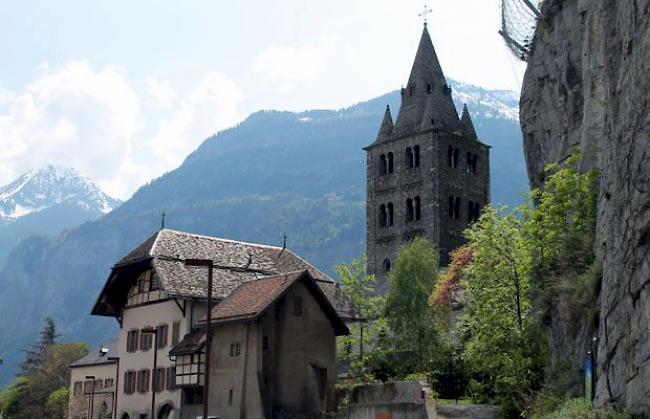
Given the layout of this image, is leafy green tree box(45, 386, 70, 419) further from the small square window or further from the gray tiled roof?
the small square window

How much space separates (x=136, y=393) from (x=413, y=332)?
15.8 meters

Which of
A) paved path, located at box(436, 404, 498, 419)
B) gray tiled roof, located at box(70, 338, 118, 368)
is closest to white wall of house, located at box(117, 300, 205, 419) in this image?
gray tiled roof, located at box(70, 338, 118, 368)

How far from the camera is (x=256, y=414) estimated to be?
42.2 metres

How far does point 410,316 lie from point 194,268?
1259 cm

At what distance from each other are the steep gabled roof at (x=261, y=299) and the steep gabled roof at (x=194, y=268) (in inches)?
143

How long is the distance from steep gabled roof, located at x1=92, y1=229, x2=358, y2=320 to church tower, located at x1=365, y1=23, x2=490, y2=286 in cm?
3958

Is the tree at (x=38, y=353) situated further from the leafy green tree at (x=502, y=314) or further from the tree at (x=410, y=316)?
the leafy green tree at (x=502, y=314)

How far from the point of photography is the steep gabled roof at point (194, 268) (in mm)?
50438

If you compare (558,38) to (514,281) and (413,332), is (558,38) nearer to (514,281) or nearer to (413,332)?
(514,281)

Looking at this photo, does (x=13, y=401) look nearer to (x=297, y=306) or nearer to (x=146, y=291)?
(x=146, y=291)

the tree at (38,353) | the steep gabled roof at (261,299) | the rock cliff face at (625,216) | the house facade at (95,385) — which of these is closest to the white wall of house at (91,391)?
the house facade at (95,385)

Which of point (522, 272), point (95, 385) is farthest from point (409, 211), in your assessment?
point (522, 272)

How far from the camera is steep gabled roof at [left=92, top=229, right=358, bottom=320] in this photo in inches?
1986

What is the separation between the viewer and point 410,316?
180ft
